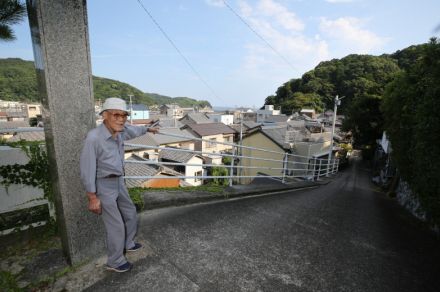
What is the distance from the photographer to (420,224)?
4.99 meters

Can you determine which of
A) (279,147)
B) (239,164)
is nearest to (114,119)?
(239,164)

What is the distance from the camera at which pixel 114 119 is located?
1938mm

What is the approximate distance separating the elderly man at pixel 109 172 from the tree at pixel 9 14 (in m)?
2.40

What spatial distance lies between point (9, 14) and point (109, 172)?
2.86 m

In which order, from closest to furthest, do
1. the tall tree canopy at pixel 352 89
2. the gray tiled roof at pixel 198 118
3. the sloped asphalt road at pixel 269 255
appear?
the sloped asphalt road at pixel 269 255
the tall tree canopy at pixel 352 89
the gray tiled roof at pixel 198 118

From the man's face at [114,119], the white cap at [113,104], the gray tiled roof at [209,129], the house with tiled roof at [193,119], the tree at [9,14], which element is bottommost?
the gray tiled roof at [209,129]

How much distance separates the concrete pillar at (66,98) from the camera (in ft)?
5.70

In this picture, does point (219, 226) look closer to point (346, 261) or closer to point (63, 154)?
point (346, 261)

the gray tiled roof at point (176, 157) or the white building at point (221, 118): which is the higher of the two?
the white building at point (221, 118)

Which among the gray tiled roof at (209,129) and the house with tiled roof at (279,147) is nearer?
the house with tiled roof at (279,147)

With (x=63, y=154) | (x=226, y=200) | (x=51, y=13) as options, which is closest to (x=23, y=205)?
(x=63, y=154)

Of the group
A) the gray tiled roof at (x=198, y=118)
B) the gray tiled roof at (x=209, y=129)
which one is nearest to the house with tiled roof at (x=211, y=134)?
the gray tiled roof at (x=209, y=129)

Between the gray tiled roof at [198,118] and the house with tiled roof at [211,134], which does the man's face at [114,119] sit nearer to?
the house with tiled roof at [211,134]

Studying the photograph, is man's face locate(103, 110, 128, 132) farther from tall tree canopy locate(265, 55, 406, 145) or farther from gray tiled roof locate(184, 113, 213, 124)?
gray tiled roof locate(184, 113, 213, 124)
